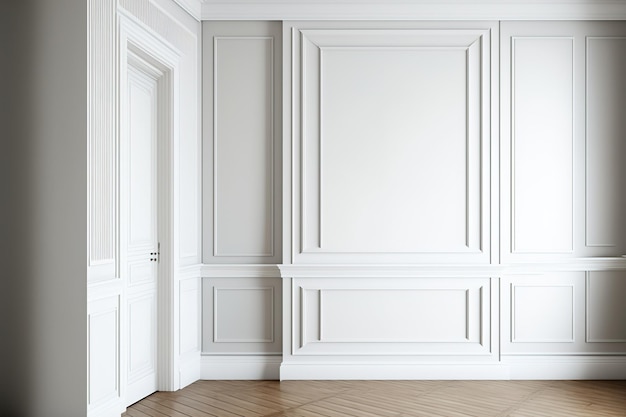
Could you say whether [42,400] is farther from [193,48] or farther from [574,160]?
[574,160]

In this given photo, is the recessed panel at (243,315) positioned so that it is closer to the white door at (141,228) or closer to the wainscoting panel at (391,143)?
the wainscoting panel at (391,143)

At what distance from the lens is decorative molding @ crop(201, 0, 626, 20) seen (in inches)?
198

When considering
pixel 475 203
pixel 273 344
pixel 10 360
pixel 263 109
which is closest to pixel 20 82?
pixel 10 360

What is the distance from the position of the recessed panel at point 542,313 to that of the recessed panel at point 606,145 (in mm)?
481

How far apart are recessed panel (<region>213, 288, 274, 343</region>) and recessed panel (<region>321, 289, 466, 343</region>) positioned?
0.45 m

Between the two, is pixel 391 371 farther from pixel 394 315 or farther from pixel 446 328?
pixel 446 328

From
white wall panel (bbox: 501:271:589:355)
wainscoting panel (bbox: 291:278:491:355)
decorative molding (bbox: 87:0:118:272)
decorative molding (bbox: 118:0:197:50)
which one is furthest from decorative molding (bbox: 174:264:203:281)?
white wall panel (bbox: 501:271:589:355)

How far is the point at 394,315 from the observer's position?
16.6 ft

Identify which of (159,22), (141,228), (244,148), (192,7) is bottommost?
(141,228)

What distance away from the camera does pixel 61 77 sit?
11.2 ft

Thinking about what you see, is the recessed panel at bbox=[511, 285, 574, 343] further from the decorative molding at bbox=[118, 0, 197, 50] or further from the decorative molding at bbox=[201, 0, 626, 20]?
the decorative molding at bbox=[118, 0, 197, 50]

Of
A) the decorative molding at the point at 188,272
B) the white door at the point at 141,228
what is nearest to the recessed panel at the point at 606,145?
the decorative molding at the point at 188,272

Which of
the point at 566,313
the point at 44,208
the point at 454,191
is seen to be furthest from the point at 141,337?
the point at 566,313

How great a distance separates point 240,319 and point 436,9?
9.35 feet
